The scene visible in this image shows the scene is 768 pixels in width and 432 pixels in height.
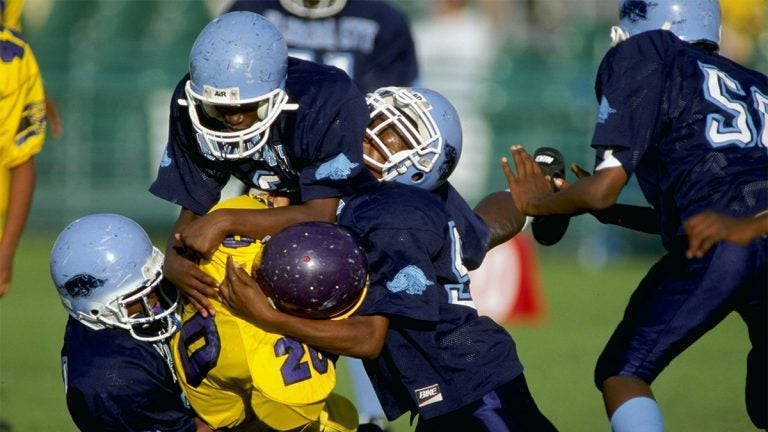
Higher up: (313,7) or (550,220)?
(313,7)

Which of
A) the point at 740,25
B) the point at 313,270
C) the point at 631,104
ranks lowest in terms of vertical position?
the point at 740,25

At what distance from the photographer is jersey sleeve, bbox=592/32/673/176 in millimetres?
4559

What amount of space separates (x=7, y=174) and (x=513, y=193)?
2.32 metres

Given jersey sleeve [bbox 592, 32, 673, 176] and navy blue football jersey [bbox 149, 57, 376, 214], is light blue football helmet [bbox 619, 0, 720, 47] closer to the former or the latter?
jersey sleeve [bbox 592, 32, 673, 176]

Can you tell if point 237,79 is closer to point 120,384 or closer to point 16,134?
point 120,384

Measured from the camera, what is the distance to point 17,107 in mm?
5504

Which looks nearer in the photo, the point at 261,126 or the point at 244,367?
the point at 244,367

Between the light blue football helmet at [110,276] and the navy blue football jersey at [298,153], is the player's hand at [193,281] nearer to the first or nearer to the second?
the light blue football helmet at [110,276]

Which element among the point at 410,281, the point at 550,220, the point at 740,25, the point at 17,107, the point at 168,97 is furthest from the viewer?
the point at 168,97

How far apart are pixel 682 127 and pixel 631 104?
230 millimetres

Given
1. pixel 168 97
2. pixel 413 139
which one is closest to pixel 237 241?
pixel 413 139

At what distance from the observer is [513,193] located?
16.0 ft

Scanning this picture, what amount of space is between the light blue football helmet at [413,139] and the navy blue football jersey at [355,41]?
2.09m

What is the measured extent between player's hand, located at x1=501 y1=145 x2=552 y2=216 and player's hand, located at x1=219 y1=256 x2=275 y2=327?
125 cm
